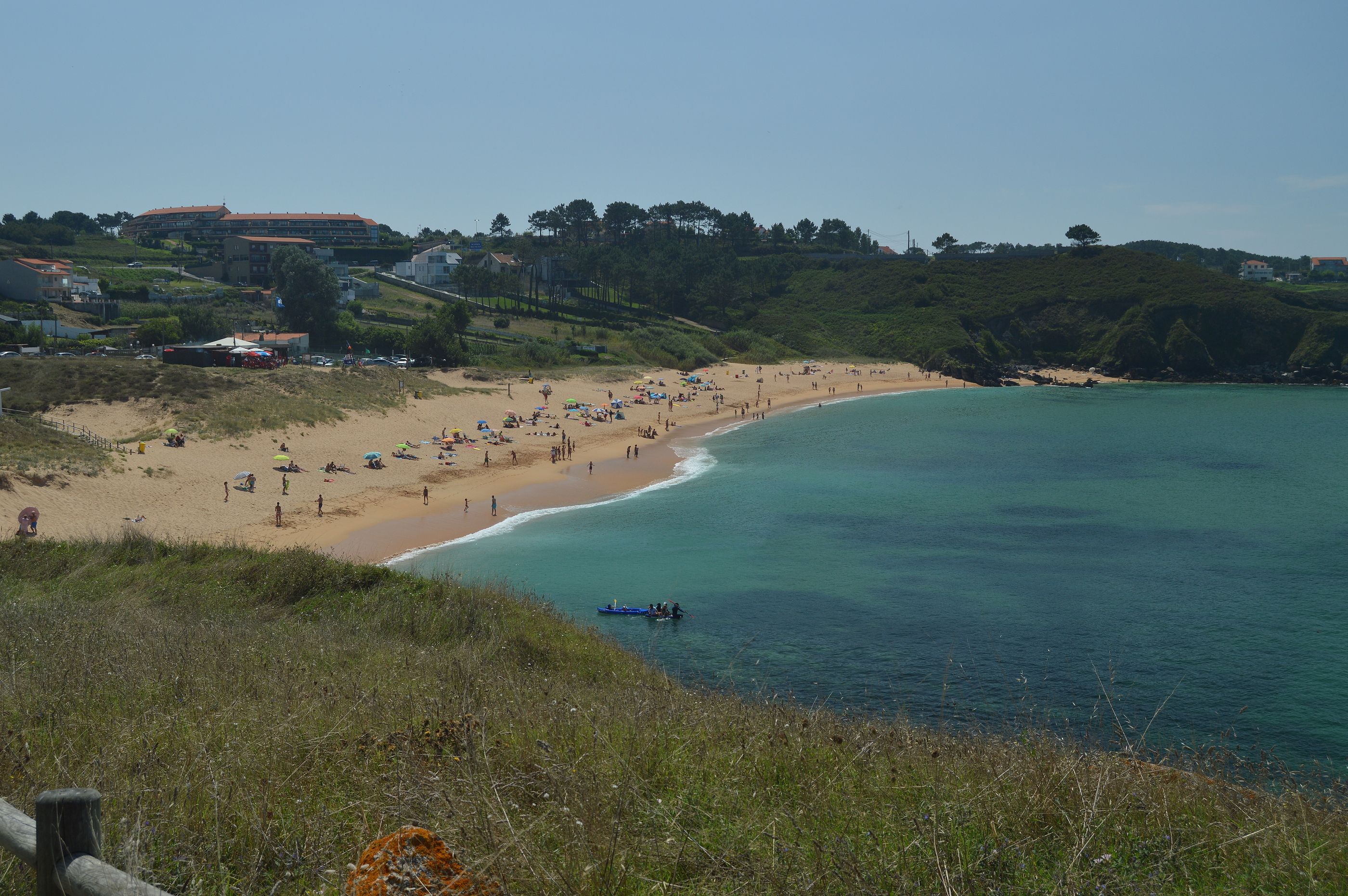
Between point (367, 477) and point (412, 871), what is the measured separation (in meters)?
36.9

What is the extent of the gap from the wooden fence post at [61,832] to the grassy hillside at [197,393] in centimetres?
4093

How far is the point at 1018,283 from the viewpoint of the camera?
120625mm

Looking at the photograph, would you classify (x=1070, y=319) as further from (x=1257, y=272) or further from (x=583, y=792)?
(x=583, y=792)

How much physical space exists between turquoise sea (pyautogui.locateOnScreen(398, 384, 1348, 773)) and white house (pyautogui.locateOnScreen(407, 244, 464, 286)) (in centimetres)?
7552

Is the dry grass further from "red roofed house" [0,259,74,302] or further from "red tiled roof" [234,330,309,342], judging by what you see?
"red roofed house" [0,259,74,302]

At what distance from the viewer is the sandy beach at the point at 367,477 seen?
97.4ft

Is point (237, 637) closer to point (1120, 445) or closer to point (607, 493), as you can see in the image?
point (607, 493)

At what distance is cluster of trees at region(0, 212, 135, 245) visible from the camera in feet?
381

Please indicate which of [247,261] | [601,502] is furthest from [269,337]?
[601,502]

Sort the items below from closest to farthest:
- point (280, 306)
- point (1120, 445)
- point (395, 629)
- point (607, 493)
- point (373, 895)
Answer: point (373, 895), point (395, 629), point (607, 493), point (1120, 445), point (280, 306)

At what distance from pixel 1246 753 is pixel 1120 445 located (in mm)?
41921

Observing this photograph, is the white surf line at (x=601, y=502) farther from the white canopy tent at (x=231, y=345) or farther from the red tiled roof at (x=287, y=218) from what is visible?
the red tiled roof at (x=287, y=218)

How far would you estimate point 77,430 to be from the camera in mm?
39469

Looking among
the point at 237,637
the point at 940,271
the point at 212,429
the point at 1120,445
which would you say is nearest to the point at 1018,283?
the point at 940,271
